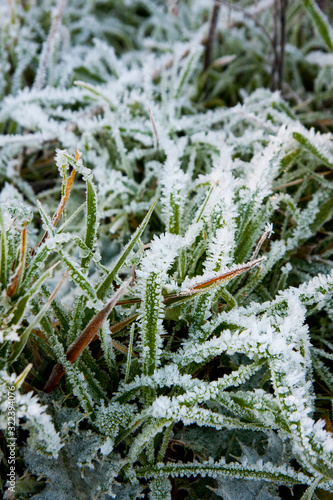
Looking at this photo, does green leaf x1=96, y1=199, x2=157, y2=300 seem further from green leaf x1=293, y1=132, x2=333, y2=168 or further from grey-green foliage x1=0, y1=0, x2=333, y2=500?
green leaf x1=293, y1=132, x2=333, y2=168

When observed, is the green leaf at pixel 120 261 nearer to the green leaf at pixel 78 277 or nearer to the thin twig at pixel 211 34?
the green leaf at pixel 78 277

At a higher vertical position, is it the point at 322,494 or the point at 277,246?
the point at 277,246

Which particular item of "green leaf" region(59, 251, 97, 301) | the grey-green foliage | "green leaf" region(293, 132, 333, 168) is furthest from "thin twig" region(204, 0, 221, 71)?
"green leaf" region(59, 251, 97, 301)

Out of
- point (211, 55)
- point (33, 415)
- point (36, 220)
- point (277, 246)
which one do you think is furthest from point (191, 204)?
point (211, 55)

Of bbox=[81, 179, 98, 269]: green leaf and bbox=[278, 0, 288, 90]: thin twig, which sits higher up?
bbox=[278, 0, 288, 90]: thin twig

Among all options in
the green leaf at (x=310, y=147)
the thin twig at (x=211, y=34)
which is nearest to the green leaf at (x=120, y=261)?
the green leaf at (x=310, y=147)

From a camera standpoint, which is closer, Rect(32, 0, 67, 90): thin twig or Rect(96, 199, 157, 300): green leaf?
Rect(96, 199, 157, 300): green leaf

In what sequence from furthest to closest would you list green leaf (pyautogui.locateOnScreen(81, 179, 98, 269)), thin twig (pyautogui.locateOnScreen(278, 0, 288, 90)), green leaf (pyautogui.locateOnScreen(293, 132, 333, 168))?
1. thin twig (pyautogui.locateOnScreen(278, 0, 288, 90))
2. green leaf (pyautogui.locateOnScreen(293, 132, 333, 168))
3. green leaf (pyautogui.locateOnScreen(81, 179, 98, 269))

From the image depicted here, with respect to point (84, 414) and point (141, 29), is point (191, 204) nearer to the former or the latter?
point (84, 414)
